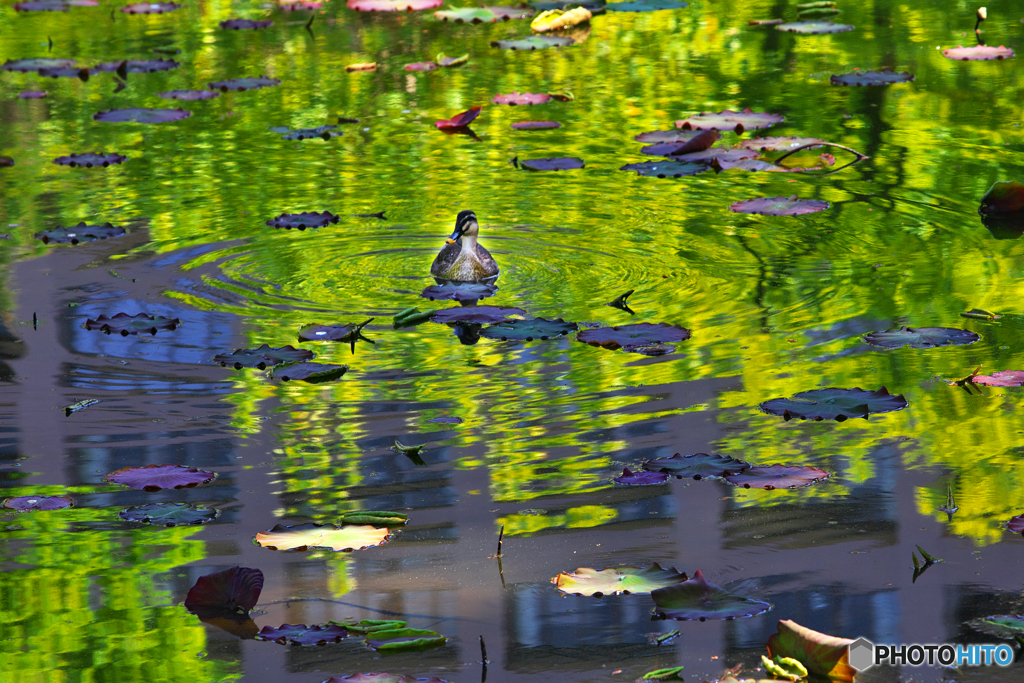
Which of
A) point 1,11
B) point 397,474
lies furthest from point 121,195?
point 1,11

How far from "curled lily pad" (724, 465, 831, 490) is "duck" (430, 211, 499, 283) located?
8.93 ft

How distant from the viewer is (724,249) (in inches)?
287

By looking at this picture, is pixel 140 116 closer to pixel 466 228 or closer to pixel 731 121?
pixel 466 228

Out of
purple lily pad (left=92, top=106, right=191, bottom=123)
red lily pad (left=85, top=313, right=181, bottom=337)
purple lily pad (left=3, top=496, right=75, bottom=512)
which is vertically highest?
purple lily pad (left=92, top=106, right=191, bottom=123)

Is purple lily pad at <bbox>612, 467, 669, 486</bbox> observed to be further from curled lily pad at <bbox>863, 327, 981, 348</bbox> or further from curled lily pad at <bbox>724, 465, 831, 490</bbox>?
curled lily pad at <bbox>863, 327, 981, 348</bbox>

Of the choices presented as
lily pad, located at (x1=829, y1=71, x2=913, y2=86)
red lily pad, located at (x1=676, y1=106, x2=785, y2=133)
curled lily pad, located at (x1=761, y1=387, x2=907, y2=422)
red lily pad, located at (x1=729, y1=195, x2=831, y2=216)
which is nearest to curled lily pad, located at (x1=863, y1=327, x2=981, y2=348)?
curled lily pad, located at (x1=761, y1=387, x2=907, y2=422)

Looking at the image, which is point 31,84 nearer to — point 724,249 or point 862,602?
point 724,249

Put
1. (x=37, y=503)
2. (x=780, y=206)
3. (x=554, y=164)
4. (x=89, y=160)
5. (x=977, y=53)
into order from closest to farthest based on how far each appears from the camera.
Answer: (x=37, y=503) < (x=780, y=206) < (x=554, y=164) < (x=89, y=160) < (x=977, y=53)

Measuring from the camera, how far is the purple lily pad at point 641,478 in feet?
15.0

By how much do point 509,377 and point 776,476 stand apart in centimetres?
151

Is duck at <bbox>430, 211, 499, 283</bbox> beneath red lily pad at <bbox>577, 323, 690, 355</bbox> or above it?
above

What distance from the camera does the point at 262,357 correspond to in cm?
587

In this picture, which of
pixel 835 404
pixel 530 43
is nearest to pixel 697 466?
pixel 835 404

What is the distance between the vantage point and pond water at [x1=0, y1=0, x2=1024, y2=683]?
3830 millimetres
